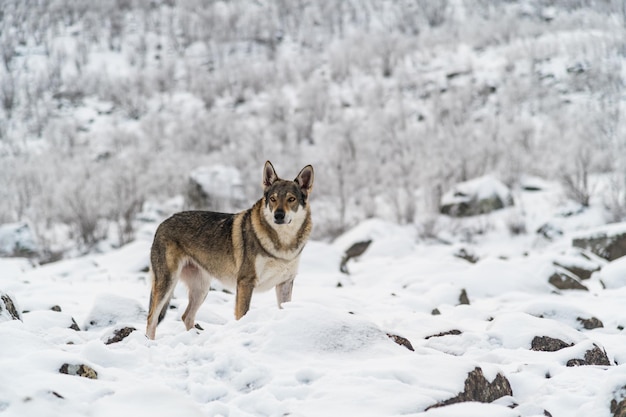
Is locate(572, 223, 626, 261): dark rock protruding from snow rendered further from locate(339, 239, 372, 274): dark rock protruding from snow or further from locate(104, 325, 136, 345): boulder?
locate(104, 325, 136, 345): boulder

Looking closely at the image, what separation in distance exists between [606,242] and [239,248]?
12161 mm

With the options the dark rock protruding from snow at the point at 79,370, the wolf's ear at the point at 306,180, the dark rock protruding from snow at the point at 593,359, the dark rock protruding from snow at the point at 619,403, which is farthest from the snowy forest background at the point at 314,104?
the dark rock protruding from snow at the point at 79,370

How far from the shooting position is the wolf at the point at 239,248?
5676 millimetres

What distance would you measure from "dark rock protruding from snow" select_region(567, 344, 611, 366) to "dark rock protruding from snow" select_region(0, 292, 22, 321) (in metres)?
4.82

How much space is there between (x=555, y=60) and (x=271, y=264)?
131 ft

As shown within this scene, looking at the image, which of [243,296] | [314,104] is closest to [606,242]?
[243,296]

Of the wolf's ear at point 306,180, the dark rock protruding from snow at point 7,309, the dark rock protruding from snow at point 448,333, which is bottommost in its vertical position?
the dark rock protruding from snow at point 448,333

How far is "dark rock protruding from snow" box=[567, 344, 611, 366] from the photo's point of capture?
4.54 m

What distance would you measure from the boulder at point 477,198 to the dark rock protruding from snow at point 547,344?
62.3ft

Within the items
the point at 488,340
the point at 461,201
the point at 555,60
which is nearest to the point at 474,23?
the point at 555,60

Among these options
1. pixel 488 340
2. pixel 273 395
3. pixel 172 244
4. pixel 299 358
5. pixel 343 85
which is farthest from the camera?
pixel 343 85

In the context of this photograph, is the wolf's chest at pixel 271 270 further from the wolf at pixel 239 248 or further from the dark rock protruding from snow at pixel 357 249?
the dark rock protruding from snow at pixel 357 249

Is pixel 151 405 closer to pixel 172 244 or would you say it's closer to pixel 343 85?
pixel 172 244

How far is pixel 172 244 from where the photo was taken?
6191 mm
